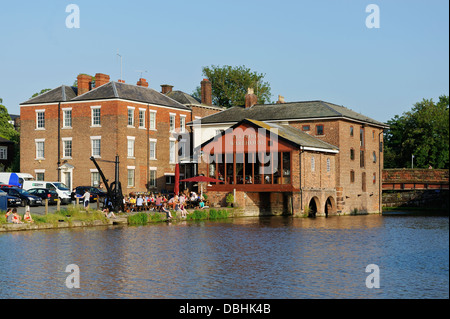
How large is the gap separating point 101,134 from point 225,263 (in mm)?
41779

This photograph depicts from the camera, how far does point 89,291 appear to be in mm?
22422

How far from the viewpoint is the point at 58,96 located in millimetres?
71812

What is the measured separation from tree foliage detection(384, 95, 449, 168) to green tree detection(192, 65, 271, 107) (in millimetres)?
20581

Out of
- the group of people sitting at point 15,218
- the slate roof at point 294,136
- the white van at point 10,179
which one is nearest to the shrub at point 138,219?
the group of people sitting at point 15,218

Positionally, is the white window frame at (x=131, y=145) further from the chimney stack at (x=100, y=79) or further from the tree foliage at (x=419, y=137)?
the tree foliage at (x=419, y=137)

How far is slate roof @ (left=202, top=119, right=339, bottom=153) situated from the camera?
2335 inches

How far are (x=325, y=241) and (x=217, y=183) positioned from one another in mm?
25305

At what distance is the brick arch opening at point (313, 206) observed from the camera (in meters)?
62.4

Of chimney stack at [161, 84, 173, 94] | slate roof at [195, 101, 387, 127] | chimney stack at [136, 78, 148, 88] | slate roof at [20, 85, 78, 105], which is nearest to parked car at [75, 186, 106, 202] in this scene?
slate roof at [20, 85, 78, 105]

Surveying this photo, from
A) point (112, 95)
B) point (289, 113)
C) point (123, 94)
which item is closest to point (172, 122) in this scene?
point (123, 94)

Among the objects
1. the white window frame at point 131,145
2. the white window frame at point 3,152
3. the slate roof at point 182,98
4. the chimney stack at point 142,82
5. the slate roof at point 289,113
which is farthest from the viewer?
the white window frame at point 3,152

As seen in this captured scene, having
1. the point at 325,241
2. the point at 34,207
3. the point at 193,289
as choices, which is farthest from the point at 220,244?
the point at 34,207

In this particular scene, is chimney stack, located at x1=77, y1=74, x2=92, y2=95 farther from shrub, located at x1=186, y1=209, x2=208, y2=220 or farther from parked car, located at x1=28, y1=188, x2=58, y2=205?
shrub, located at x1=186, y1=209, x2=208, y2=220
